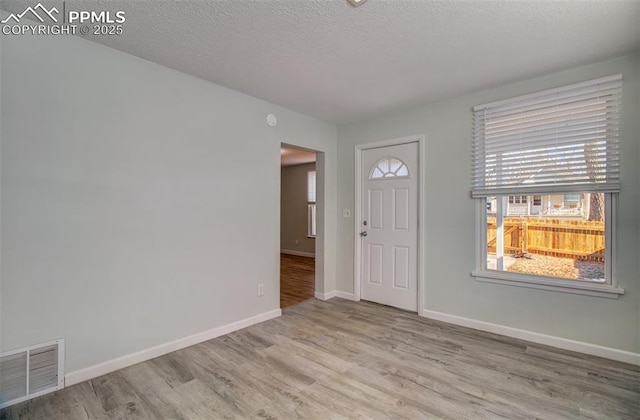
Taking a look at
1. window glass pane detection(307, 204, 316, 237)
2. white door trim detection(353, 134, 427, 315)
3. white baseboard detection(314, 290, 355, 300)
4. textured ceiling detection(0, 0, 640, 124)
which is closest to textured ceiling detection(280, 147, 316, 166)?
window glass pane detection(307, 204, 316, 237)

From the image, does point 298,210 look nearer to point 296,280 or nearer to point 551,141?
point 296,280

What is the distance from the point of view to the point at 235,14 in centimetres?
186

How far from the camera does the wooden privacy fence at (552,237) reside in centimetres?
252

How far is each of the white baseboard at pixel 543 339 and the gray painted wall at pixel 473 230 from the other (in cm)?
4

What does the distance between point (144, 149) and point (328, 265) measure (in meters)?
2.65

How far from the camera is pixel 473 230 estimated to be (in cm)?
306

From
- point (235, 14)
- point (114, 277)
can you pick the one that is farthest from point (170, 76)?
point (114, 277)

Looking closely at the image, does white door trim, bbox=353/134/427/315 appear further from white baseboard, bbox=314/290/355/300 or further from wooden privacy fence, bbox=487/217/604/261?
wooden privacy fence, bbox=487/217/604/261

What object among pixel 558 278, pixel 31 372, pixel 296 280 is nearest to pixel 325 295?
pixel 296 280

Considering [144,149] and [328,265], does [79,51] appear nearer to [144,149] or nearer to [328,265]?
[144,149]

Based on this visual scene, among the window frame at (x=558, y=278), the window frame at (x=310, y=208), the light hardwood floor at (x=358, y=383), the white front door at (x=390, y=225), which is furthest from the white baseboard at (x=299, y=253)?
the window frame at (x=558, y=278)

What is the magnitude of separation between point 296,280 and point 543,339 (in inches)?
137

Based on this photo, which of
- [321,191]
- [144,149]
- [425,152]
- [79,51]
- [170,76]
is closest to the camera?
[79,51]

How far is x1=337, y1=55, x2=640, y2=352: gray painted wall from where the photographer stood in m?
2.33
